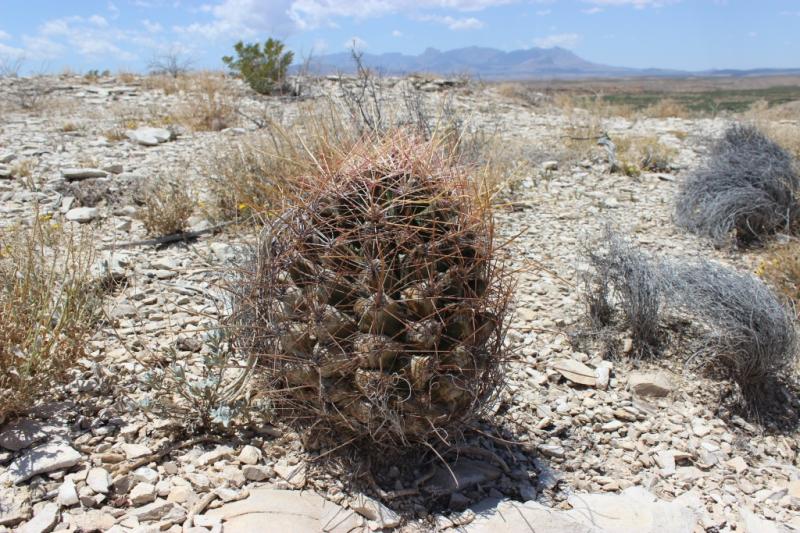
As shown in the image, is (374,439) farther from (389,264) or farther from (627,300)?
(627,300)

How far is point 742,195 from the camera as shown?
638 cm

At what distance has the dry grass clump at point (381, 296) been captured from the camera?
231 cm

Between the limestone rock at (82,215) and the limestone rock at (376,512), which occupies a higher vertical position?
the limestone rock at (82,215)

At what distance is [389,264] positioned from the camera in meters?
2.31

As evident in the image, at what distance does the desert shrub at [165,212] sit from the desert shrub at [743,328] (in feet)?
13.2

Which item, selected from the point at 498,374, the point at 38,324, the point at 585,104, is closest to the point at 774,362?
the point at 498,374

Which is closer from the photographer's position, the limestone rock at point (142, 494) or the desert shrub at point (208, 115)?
the limestone rock at point (142, 494)

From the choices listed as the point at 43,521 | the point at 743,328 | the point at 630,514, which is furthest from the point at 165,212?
the point at 743,328

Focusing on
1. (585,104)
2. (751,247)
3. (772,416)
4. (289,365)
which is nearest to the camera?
(289,365)

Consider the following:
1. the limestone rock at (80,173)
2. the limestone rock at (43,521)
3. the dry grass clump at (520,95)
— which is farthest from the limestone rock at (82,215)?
the dry grass clump at (520,95)

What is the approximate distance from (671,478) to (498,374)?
3.96 feet

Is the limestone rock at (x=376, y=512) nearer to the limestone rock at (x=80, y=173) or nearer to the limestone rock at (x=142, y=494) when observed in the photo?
the limestone rock at (x=142, y=494)

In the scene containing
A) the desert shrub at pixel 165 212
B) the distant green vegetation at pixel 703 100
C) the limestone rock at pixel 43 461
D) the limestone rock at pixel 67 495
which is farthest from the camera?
the distant green vegetation at pixel 703 100

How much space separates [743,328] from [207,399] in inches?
127
